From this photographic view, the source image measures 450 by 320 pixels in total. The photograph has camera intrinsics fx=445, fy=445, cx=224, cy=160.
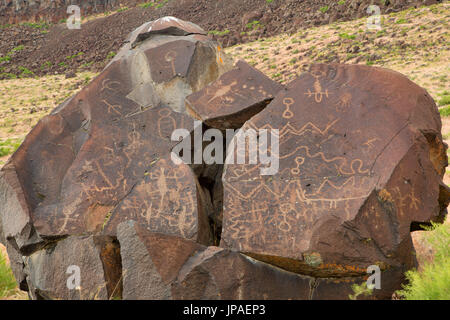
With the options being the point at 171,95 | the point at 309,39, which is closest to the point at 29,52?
the point at 309,39

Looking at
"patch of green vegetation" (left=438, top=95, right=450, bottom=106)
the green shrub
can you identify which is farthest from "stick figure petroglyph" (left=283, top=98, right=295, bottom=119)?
"patch of green vegetation" (left=438, top=95, right=450, bottom=106)

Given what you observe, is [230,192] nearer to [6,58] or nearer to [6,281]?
[6,281]

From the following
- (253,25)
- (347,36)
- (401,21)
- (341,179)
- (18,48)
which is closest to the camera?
(341,179)

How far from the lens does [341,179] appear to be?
3.00 m

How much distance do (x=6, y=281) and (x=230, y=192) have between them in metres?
2.19

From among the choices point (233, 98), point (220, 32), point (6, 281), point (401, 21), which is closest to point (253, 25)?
point (220, 32)

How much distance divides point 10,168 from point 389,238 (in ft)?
9.29

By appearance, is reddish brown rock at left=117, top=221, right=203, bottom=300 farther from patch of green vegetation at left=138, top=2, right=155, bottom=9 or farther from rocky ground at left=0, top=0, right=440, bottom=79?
patch of green vegetation at left=138, top=2, right=155, bottom=9

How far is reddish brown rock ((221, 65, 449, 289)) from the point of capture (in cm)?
285

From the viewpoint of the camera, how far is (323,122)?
3.21m

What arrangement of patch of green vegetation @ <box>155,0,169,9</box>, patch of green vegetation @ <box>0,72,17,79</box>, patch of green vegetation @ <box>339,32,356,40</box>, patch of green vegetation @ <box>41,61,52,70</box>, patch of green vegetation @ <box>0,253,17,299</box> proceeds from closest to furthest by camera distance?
patch of green vegetation @ <box>0,253,17,299</box> → patch of green vegetation @ <box>339,32,356,40</box> → patch of green vegetation @ <box>0,72,17,79</box> → patch of green vegetation @ <box>41,61,52,70</box> → patch of green vegetation @ <box>155,0,169,9</box>

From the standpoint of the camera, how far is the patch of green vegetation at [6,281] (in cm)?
374

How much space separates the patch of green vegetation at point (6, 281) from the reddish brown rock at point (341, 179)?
2044 mm

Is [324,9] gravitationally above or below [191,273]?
above
